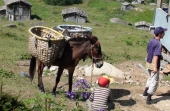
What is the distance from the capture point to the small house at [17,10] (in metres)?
31.4

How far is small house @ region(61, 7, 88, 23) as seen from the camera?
33.0 meters

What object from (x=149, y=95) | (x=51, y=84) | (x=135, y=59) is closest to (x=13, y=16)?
(x=135, y=59)

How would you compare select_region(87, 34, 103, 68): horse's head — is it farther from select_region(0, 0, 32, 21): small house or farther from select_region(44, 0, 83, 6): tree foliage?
select_region(44, 0, 83, 6): tree foliage

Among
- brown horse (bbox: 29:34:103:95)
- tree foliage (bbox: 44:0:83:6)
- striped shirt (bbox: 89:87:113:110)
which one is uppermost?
brown horse (bbox: 29:34:103:95)

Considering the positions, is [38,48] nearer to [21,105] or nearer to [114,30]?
[21,105]

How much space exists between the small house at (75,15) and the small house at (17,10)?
370cm

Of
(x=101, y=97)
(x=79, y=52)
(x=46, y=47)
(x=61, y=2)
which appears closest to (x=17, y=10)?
(x=61, y=2)

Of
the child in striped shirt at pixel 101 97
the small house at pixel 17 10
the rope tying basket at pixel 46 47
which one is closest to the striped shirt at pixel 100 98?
the child in striped shirt at pixel 101 97

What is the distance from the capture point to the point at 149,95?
27.5ft

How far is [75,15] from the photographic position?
1314 inches

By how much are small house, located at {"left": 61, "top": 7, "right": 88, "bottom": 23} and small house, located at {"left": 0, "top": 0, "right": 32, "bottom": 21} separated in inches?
145

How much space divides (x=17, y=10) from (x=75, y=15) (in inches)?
227

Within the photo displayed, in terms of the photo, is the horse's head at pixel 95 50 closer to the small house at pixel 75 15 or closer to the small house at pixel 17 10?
the small house at pixel 17 10

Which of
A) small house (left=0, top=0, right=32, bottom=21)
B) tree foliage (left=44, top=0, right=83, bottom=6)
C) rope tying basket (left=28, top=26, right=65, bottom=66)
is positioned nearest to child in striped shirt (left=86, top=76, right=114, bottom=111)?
rope tying basket (left=28, top=26, right=65, bottom=66)
